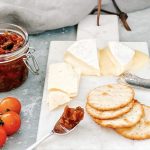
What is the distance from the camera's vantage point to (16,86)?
54.1 inches

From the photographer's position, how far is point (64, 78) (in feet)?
4.30

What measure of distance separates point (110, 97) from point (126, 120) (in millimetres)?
98

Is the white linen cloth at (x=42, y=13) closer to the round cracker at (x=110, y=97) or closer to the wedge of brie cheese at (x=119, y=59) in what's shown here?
the wedge of brie cheese at (x=119, y=59)

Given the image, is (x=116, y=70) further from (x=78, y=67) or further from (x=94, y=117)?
(x=94, y=117)

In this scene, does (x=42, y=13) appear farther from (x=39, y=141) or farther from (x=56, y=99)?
(x=39, y=141)

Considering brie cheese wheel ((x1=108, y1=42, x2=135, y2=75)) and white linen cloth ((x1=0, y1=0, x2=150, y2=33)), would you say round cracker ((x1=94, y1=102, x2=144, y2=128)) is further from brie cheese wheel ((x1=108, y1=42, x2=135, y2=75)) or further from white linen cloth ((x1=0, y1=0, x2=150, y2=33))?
white linen cloth ((x1=0, y1=0, x2=150, y2=33))

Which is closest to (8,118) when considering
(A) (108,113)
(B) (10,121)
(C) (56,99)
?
(B) (10,121)

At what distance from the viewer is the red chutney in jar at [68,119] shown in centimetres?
115

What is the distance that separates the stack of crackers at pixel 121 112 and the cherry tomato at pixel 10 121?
186mm

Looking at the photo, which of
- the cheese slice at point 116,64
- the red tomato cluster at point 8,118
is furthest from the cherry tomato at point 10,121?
the cheese slice at point 116,64

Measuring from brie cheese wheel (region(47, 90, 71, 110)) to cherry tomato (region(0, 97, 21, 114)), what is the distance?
0.09 m

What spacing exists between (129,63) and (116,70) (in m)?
0.05

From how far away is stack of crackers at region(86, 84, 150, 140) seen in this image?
1132mm

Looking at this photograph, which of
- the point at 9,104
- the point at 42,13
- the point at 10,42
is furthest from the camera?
the point at 42,13
